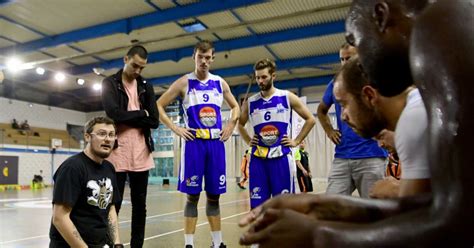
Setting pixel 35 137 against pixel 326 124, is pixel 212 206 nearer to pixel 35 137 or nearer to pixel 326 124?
pixel 326 124

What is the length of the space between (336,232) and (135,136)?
3.41 metres

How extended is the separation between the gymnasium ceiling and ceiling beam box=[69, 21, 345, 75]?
0.09ft

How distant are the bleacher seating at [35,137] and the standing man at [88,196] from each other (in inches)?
697

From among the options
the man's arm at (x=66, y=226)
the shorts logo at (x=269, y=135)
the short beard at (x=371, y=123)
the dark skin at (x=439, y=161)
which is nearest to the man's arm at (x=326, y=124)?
the shorts logo at (x=269, y=135)

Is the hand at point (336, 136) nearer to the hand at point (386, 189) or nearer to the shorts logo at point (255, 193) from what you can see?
the shorts logo at point (255, 193)

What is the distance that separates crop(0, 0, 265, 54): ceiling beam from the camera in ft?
31.5

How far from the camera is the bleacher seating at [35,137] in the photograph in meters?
18.3

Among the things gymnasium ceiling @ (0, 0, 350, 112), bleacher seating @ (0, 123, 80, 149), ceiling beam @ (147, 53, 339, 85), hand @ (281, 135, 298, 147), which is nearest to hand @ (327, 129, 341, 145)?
hand @ (281, 135, 298, 147)

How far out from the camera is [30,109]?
20.1 m

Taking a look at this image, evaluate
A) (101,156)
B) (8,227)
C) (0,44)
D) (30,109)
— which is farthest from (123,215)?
(30,109)

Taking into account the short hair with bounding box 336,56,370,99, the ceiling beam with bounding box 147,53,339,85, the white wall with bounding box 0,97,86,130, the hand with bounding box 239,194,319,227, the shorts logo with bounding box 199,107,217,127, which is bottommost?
the hand with bounding box 239,194,319,227

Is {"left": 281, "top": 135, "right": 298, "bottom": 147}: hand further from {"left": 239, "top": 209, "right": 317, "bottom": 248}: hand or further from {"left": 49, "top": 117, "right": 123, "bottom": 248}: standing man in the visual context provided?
A: {"left": 239, "top": 209, "right": 317, "bottom": 248}: hand

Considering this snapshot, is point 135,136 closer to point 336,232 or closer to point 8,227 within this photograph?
point 8,227

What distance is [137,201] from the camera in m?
3.70
